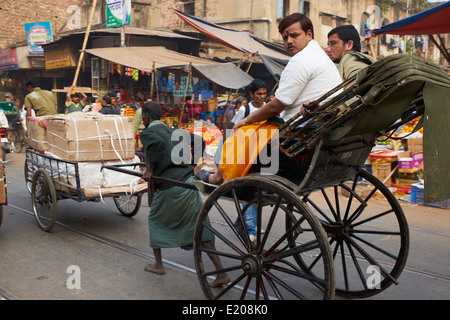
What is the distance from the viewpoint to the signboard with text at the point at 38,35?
18734 mm

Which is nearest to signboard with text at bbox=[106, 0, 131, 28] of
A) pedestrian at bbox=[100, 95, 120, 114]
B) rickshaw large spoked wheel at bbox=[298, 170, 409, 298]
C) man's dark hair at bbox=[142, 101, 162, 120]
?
pedestrian at bbox=[100, 95, 120, 114]

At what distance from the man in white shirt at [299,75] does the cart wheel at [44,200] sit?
3086 mm

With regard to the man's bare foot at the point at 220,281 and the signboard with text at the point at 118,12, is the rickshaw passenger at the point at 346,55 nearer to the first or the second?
the man's bare foot at the point at 220,281

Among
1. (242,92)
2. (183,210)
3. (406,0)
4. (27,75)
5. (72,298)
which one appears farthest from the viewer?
(406,0)

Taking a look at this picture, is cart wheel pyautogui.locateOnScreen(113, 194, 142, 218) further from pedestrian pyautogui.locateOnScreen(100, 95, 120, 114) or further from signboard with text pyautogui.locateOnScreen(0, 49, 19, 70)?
signboard with text pyautogui.locateOnScreen(0, 49, 19, 70)

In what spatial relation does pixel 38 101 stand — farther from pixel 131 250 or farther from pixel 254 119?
pixel 254 119

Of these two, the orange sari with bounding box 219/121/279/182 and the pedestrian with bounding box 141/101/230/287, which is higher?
the orange sari with bounding box 219/121/279/182

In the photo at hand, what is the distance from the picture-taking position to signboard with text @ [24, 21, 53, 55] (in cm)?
1873

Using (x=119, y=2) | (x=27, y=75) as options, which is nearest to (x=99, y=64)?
(x=119, y=2)

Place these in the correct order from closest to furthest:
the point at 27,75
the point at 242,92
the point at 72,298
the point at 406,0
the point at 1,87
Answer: the point at 72,298 < the point at 242,92 < the point at 27,75 < the point at 1,87 < the point at 406,0

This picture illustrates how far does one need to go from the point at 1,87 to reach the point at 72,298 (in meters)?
22.1

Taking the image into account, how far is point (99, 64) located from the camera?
51.1 ft

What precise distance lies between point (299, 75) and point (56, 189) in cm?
379

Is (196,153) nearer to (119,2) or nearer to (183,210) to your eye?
(183,210)
